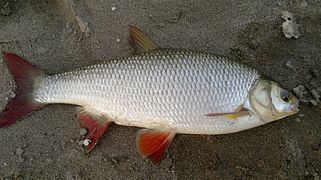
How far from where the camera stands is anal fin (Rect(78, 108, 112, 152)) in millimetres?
3143

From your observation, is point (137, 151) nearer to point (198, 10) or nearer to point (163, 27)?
point (163, 27)

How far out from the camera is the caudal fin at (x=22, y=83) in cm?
316

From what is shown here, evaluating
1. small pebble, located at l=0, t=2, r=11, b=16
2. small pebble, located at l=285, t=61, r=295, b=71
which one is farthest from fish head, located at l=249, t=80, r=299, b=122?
small pebble, located at l=0, t=2, r=11, b=16

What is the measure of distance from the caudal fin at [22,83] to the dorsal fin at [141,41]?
2.27 ft

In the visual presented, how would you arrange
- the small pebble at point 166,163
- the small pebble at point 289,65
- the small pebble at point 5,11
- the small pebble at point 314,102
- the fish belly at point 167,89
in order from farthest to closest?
the small pebble at point 5,11
the small pebble at point 289,65
the small pebble at point 314,102
the small pebble at point 166,163
the fish belly at point 167,89

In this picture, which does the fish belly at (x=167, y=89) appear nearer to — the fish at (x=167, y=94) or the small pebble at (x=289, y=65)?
the fish at (x=167, y=94)

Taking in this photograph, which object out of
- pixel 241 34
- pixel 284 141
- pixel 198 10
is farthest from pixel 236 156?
pixel 198 10

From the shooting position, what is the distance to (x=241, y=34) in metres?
3.44

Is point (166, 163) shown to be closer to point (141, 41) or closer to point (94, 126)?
point (94, 126)

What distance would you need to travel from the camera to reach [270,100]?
297 cm

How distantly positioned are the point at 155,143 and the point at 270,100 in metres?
0.81

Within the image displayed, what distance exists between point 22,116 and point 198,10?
1.53 meters

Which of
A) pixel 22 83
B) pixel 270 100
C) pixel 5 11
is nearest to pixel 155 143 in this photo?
pixel 270 100

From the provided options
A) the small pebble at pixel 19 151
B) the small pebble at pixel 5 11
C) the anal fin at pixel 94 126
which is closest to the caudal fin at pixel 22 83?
the small pebble at pixel 19 151
